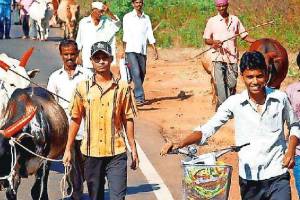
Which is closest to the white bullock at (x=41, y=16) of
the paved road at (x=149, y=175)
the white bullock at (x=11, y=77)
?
the paved road at (x=149, y=175)

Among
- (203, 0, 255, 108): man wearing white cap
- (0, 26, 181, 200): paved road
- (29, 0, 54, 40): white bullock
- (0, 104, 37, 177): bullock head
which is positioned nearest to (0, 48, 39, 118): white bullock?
(0, 26, 181, 200): paved road

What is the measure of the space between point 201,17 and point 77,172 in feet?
53.6

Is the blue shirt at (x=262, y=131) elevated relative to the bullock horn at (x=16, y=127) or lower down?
elevated

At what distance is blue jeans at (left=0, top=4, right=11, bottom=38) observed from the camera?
27734 mm

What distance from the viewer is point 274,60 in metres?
8.77

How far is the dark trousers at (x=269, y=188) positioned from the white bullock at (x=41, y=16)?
69.2 feet

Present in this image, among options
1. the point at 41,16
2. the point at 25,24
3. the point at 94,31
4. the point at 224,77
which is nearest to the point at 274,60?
the point at 94,31

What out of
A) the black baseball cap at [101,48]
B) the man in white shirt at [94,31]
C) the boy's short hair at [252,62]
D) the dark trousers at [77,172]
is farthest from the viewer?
the man in white shirt at [94,31]

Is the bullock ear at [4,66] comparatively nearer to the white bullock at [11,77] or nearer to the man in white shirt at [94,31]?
the white bullock at [11,77]

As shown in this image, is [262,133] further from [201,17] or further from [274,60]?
[201,17]

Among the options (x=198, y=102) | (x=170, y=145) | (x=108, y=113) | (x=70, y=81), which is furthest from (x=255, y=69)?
(x=198, y=102)

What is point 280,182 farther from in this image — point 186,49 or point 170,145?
point 186,49

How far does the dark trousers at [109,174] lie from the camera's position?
746 cm

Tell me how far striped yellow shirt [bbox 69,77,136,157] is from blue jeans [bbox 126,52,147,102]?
8.04 metres
